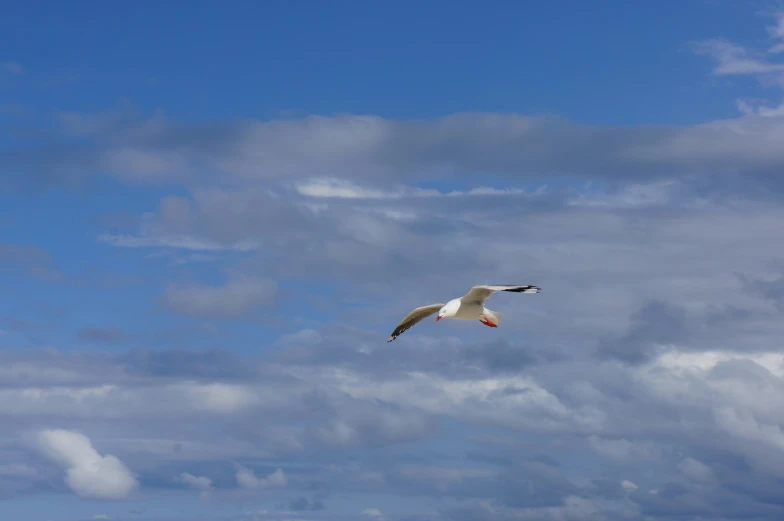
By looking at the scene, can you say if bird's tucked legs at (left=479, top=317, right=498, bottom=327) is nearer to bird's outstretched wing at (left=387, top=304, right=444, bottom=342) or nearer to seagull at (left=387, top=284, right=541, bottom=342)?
seagull at (left=387, top=284, right=541, bottom=342)

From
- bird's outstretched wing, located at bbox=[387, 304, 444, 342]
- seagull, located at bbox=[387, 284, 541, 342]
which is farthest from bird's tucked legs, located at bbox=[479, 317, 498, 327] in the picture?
bird's outstretched wing, located at bbox=[387, 304, 444, 342]

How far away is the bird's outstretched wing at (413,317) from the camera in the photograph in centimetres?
9456

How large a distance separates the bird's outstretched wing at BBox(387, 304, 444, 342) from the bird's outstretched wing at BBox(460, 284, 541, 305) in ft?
14.4

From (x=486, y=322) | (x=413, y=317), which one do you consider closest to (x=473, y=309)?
(x=486, y=322)

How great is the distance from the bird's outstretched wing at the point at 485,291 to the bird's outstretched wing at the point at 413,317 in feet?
14.4

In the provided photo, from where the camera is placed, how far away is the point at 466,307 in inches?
3575

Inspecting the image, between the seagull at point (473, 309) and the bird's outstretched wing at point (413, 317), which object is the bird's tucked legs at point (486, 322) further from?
the bird's outstretched wing at point (413, 317)

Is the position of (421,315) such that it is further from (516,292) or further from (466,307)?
(516,292)

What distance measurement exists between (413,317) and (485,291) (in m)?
9.01

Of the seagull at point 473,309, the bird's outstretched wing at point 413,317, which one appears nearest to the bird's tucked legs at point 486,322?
the seagull at point 473,309

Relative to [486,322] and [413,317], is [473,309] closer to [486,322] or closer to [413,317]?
[486,322]

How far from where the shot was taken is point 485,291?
89.1 metres

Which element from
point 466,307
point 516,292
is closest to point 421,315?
point 466,307

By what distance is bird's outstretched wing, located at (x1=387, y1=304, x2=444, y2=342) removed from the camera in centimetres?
9456
